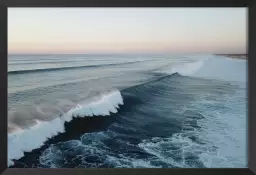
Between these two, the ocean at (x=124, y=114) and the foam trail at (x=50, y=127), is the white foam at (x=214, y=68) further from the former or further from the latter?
the foam trail at (x=50, y=127)

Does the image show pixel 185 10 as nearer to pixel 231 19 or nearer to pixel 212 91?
pixel 231 19

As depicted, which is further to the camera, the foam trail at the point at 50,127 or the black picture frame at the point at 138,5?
the foam trail at the point at 50,127

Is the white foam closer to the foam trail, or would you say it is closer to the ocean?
the ocean

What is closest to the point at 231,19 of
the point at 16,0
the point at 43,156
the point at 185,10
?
the point at 185,10

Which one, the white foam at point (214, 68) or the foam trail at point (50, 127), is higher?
the white foam at point (214, 68)

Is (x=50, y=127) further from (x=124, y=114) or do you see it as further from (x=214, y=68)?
(x=214, y=68)

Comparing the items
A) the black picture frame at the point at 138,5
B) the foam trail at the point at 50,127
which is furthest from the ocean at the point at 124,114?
the black picture frame at the point at 138,5
